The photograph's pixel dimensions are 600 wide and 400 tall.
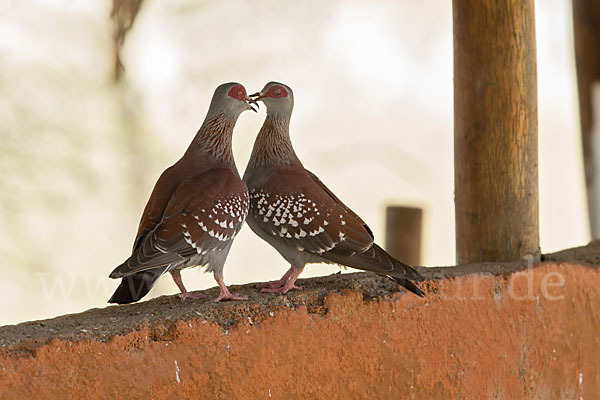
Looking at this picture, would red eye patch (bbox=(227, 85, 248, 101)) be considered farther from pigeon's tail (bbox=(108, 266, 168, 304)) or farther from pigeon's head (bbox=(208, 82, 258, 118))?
pigeon's tail (bbox=(108, 266, 168, 304))

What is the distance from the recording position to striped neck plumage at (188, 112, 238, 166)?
2.41m

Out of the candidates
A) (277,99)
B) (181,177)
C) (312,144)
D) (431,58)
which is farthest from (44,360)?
(431,58)

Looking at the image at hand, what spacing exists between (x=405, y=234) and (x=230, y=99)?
8.54 feet

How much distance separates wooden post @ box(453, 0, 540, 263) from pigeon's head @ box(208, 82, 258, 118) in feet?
3.56

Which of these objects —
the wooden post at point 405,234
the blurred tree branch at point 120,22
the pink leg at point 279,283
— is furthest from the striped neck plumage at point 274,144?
the blurred tree branch at point 120,22

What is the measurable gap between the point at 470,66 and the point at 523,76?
215 millimetres

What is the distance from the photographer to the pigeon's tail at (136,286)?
2.14m

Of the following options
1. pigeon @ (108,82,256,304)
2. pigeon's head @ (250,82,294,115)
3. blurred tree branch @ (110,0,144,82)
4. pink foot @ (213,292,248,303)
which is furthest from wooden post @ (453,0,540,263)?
blurred tree branch @ (110,0,144,82)

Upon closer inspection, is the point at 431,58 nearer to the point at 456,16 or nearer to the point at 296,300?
the point at 456,16

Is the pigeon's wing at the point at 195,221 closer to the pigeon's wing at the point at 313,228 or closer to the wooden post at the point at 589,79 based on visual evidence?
the pigeon's wing at the point at 313,228

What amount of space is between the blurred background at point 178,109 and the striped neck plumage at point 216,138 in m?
2.95

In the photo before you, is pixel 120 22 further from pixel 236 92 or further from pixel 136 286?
pixel 136 286

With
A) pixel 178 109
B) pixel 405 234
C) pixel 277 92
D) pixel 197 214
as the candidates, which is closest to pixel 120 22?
pixel 178 109

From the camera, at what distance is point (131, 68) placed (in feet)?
18.3
